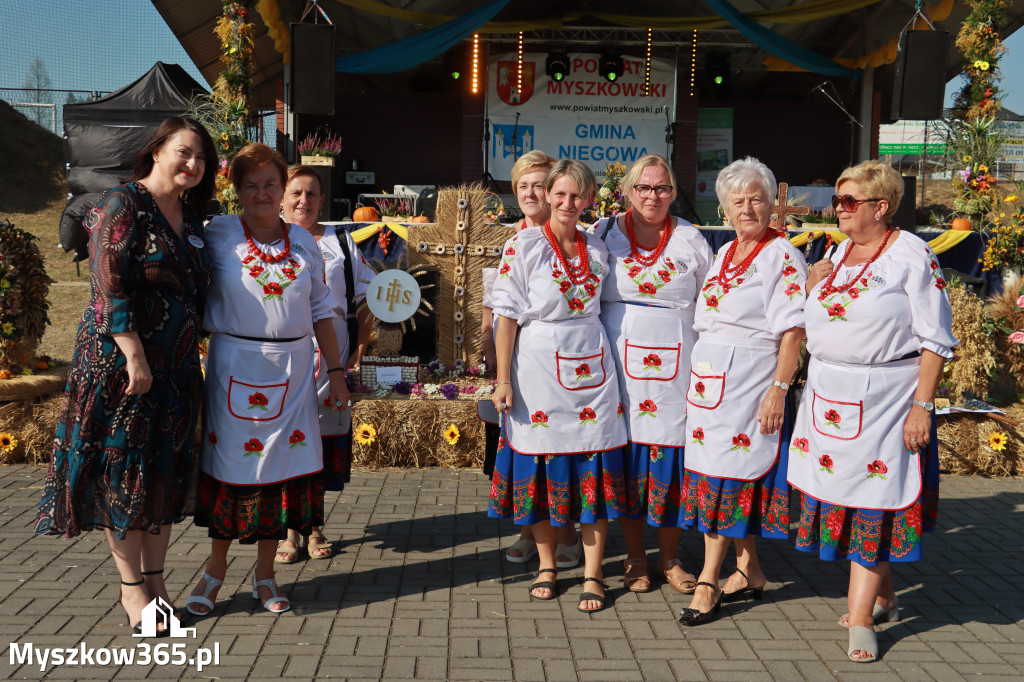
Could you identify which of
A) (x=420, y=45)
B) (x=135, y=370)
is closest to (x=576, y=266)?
(x=135, y=370)

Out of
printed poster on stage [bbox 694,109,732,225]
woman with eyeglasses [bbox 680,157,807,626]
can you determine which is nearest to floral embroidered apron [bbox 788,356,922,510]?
woman with eyeglasses [bbox 680,157,807,626]

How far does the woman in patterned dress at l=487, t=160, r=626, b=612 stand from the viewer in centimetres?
352

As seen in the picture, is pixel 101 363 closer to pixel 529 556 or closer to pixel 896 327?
pixel 529 556

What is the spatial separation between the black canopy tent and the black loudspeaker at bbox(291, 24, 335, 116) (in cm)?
657

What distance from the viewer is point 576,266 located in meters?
3.55

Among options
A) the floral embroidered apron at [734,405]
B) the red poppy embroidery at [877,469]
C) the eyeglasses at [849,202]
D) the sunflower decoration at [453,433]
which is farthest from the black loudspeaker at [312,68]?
the red poppy embroidery at [877,469]

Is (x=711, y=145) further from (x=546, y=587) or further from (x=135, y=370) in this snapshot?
(x=135, y=370)

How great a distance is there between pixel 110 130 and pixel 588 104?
338 inches

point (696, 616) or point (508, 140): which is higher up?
point (508, 140)

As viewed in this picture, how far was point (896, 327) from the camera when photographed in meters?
3.07

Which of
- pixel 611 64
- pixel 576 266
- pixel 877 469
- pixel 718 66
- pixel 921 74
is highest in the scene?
pixel 718 66

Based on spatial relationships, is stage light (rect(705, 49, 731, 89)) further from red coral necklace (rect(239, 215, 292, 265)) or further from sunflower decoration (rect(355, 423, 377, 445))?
red coral necklace (rect(239, 215, 292, 265))

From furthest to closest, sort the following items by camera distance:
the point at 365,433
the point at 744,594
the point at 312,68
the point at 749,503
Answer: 1. the point at 312,68
2. the point at 365,433
3. the point at 744,594
4. the point at 749,503

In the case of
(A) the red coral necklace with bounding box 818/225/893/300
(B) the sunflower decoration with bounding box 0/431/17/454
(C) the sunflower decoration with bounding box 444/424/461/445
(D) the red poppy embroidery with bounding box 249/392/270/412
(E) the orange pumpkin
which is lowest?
(B) the sunflower decoration with bounding box 0/431/17/454
